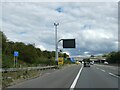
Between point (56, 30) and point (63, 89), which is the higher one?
point (56, 30)

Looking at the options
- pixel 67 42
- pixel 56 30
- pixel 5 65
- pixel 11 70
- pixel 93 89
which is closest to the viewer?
pixel 93 89

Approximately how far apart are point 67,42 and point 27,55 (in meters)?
32.3

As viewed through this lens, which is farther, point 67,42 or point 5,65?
point 67,42

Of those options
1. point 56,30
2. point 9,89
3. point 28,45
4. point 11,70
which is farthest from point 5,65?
point 28,45

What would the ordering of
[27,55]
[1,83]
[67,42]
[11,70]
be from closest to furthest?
1. [1,83]
2. [11,70]
3. [67,42]
4. [27,55]

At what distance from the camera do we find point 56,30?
7175cm

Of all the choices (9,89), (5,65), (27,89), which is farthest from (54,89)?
(5,65)

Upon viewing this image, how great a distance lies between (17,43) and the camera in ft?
350

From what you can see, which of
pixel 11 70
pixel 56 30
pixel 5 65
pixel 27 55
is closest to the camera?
pixel 11 70

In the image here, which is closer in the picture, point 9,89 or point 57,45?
point 9,89

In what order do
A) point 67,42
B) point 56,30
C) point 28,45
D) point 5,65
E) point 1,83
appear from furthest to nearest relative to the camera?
point 28,45
point 56,30
point 67,42
point 5,65
point 1,83

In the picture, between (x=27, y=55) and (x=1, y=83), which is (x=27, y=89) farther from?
(x=27, y=55)

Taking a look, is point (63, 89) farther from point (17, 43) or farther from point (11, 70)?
point (17, 43)

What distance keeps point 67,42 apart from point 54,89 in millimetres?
48000
